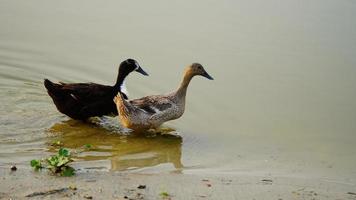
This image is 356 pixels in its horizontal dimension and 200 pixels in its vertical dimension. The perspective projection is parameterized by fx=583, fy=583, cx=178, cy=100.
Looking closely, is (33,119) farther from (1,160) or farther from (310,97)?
(310,97)

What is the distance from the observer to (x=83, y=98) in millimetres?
9195

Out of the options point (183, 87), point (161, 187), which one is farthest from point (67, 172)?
point (183, 87)

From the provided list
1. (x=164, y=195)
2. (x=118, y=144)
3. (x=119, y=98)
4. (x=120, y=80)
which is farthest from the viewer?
(x=120, y=80)

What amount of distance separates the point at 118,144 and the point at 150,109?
0.92 meters

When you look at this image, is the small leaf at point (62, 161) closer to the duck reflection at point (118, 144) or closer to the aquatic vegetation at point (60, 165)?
the aquatic vegetation at point (60, 165)

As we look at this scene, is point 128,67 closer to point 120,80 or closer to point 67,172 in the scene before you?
point 120,80

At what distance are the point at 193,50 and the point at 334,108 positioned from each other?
308cm

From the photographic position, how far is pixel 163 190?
5945mm

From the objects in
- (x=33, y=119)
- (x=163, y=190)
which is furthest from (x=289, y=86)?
(x=163, y=190)

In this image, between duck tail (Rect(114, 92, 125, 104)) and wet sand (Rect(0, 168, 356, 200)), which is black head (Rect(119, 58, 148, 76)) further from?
wet sand (Rect(0, 168, 356, 200))

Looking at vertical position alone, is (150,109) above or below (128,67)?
below

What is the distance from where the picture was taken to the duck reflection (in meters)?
7.48

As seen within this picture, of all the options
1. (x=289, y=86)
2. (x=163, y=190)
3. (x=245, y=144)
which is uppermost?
(x=289, y=86)

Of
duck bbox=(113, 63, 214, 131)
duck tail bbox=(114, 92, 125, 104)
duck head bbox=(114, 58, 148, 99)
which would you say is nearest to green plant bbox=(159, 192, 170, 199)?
duck bbox=(113, 63, 214, 131)
